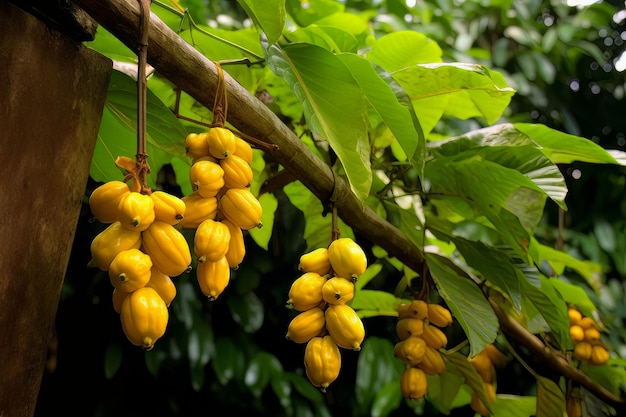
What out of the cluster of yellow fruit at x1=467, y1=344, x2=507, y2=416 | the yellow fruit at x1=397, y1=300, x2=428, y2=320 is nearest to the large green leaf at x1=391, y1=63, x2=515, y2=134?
the yellow fruit at x1=397, y1=300, x2=428, y2=320

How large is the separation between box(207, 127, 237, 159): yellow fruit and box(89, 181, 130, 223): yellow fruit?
8cm

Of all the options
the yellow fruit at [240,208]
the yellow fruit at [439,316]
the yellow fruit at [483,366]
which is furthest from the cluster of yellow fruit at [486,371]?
the yellow fruit at [240,208]

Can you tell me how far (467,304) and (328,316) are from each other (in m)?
0.29

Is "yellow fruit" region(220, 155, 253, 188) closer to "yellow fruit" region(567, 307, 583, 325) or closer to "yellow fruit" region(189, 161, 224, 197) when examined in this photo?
"yellow fruit" region(189, 161, 224, 197)

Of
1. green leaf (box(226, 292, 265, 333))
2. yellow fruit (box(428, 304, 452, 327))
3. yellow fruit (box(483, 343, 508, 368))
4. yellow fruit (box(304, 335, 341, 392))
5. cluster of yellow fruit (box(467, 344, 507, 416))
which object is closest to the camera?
yellow fruit (box(304, 335, 341, 392))

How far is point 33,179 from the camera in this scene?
1.25ft

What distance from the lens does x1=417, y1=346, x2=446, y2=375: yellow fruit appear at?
27.0 inches

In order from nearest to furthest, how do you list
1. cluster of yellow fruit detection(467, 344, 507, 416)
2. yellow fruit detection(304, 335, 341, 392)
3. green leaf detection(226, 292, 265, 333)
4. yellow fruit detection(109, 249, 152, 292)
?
yellow fruit detection(109, 249, 152, 292)
yellow fruit detection(304, 335, 341, 392)
cluster of yellow fruit detection(467, 344, 507, 416)
green leaf detection(226, 292, 265, 333)

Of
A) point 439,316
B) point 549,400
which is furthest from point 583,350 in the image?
point 439,316

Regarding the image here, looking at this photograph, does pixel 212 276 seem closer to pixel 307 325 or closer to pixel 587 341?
pixel 307 325

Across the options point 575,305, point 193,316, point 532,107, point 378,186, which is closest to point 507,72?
point 532,107

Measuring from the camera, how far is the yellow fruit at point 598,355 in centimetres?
100

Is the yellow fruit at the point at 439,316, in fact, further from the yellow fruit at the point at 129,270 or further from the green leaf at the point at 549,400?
the yellow fruit at the point at 129,270

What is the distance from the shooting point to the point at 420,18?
5.42 feet
